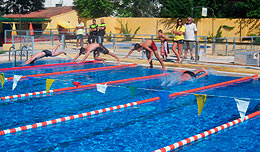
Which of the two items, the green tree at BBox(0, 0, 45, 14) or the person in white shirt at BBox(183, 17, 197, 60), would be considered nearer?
the person in white shirt at BBox(183, 17, 197, 60)

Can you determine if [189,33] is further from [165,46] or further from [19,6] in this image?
[19,6]

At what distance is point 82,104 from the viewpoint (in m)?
9.05

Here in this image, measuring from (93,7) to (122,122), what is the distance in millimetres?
30613

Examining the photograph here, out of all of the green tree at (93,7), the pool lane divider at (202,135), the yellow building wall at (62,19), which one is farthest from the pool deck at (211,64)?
the green tree at (93,7)

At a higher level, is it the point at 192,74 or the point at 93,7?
the point at 93,7

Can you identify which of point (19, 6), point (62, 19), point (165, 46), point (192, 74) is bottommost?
point (192, 74)

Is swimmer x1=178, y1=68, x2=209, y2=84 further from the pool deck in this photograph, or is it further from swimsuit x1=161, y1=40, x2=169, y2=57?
swimsuit x1=161, y1=40, x2=169, y2=57

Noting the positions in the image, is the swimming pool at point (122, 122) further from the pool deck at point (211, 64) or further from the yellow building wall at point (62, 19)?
the yellow building wall at point (62, 19)

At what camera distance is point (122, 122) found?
25.2ft

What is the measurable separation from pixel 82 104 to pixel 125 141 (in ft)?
9.04

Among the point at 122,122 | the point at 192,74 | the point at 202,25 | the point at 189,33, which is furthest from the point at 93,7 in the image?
the point at 122,122

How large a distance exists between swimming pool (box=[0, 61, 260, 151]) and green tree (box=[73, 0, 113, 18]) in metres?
26.6

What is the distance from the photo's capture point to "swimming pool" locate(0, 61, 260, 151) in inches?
249

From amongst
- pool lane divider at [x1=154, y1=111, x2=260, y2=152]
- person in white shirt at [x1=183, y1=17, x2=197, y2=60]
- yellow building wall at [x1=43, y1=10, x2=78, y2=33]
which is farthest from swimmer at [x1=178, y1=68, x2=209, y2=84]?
yellow building wall at [x1=43, y1=10, x2=78, y2=33]
